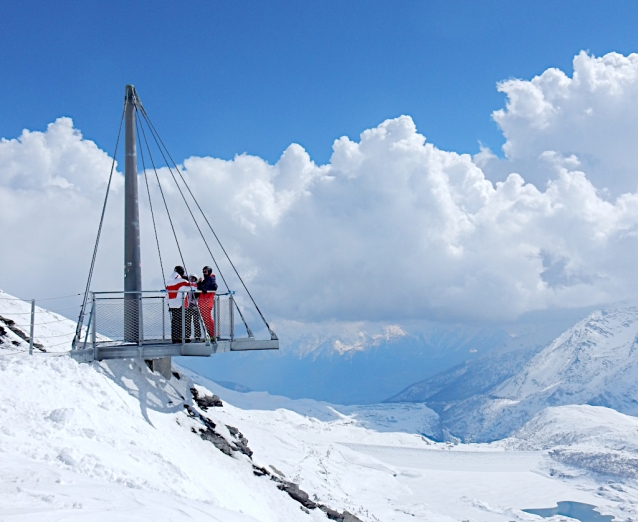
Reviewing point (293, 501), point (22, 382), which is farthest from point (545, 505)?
point (22, 382)

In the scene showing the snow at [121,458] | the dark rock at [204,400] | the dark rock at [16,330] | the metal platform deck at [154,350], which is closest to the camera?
the snow at [121,458]

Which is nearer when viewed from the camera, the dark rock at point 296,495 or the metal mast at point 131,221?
the dark rock at point 296,495

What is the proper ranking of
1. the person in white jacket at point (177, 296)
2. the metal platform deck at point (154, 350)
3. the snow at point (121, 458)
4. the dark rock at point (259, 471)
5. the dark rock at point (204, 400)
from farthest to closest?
1. the dark rock at point (204, 400)
2. the dark rock at point (259, 471)
3. the person in white jacket at point (177, 296)
4. the metal platform deck at point (154, 350)
5. the snow at point (121, 458)

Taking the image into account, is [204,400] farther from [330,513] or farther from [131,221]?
[131,221]

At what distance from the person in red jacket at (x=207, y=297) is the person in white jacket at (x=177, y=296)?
1.62 feet

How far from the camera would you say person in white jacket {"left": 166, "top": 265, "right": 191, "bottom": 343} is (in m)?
18.4

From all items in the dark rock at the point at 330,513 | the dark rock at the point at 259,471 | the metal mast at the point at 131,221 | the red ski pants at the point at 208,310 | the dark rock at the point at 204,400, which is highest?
the metal mast at the point at 131,221

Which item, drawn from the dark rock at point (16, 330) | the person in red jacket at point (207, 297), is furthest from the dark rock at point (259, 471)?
the dark rock at point (16, 330)

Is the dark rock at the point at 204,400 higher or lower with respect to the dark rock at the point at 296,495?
higher

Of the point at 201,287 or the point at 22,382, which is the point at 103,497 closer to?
the point at 22,382

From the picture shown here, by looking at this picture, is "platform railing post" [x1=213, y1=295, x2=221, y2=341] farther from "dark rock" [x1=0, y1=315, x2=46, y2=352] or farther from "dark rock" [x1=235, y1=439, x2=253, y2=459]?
"dark rock" [x1=0, y1=315, x2=46, y2=352]

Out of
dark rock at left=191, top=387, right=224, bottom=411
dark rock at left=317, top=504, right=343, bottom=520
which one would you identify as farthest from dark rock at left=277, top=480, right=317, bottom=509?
dark rock at left=191, top=387, right=224, bottom=411

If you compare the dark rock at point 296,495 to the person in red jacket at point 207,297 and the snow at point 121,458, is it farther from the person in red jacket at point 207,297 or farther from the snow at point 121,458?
the person in red jacket at point 207,297

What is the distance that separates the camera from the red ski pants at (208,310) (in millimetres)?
18953
